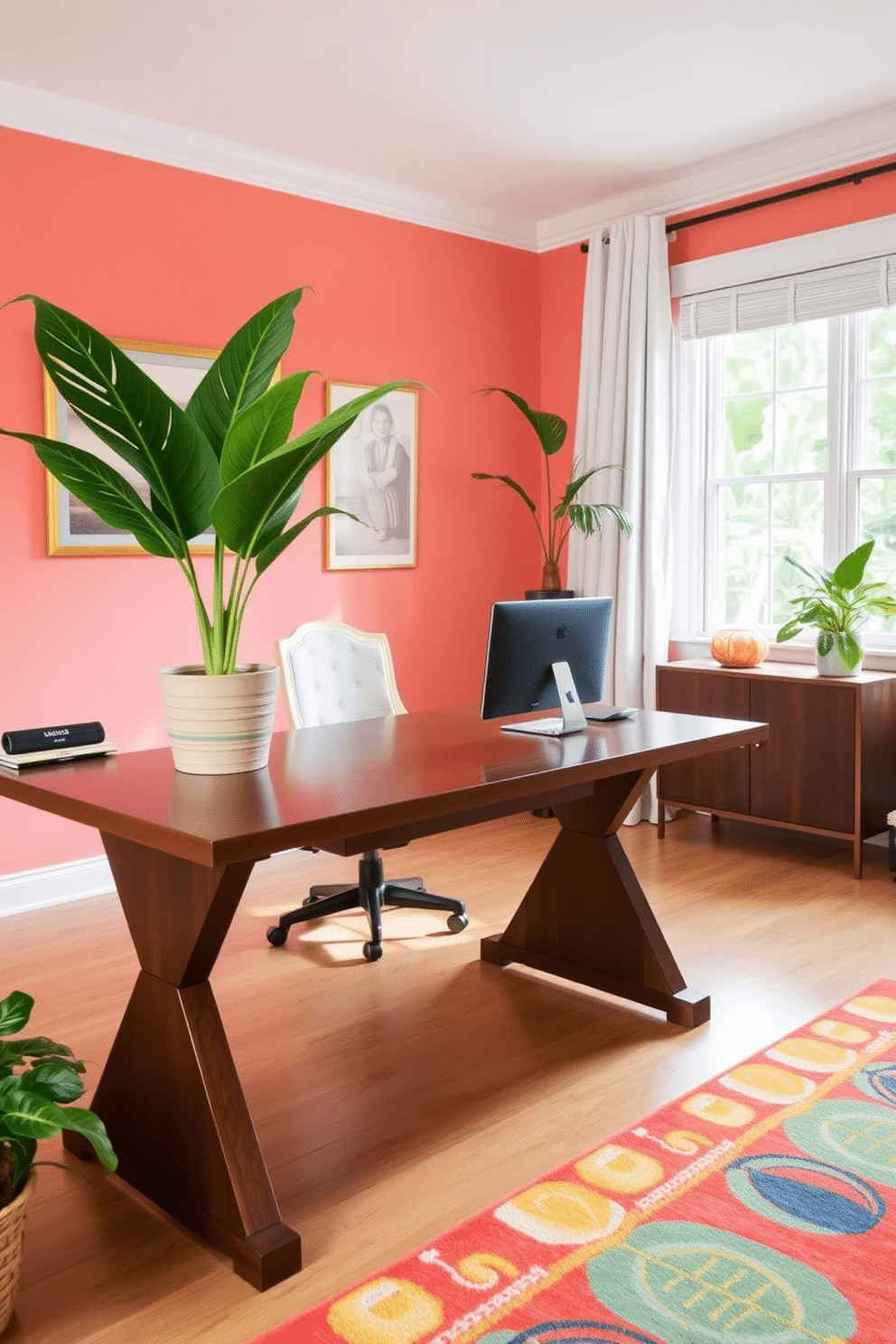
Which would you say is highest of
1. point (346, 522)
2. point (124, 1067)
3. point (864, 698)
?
point (346, 522)

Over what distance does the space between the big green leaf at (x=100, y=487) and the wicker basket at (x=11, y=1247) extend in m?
1.15

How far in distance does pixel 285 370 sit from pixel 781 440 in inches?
84.0

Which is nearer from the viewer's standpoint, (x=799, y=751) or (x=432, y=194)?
(x=799, y=751)

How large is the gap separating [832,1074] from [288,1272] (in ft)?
4.43

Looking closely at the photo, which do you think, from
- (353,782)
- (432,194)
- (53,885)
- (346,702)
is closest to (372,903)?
(346,702)

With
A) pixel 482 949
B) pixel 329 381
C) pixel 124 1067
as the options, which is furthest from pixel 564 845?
pixel 329 381

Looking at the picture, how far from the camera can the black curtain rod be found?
171 inches

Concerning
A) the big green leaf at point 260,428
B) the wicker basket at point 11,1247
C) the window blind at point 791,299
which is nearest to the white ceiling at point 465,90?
the window blind at point 791,299

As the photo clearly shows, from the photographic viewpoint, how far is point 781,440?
491cm

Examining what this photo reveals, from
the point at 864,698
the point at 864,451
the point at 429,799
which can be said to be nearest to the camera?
the point at 429,799

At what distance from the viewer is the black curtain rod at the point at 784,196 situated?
14.2 ft

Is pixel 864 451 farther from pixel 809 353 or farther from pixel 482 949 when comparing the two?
pixel 482 949

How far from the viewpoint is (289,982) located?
3.26m

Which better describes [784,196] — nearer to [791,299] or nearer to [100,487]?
[791,299]
